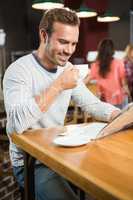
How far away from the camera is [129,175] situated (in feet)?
3.27

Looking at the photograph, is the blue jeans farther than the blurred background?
No

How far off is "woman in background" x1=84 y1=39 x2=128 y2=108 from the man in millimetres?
2432

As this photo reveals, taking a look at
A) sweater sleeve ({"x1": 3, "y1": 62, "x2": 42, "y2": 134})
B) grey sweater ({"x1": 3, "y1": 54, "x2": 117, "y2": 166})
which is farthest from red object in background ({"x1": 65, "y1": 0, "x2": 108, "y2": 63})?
sweater sleeve ({"x1": 3, "y1": 62, "x2": 42, "y2": 134})

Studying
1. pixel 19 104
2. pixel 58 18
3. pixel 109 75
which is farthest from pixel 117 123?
pixel 109 75

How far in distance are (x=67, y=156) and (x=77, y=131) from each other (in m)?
0.28

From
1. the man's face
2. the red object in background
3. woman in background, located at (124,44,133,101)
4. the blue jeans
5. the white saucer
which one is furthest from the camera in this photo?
the red object in background

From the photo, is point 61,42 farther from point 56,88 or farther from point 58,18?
point 56,88

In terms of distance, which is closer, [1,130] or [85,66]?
[85,66]

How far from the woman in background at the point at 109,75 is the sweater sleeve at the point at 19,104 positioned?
2.76 metres

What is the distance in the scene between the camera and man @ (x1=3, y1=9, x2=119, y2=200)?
1.47 meters

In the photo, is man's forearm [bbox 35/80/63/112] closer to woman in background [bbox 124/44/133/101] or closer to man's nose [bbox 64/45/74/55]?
man's nose [bbox 64/45/74/55]

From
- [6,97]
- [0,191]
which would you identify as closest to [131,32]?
[0,191]

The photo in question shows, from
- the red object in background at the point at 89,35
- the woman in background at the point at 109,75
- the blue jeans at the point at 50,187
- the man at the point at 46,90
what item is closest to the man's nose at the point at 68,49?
the man at the point at 46,90

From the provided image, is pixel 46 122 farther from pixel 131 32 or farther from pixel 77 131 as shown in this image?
pixel 131 32
